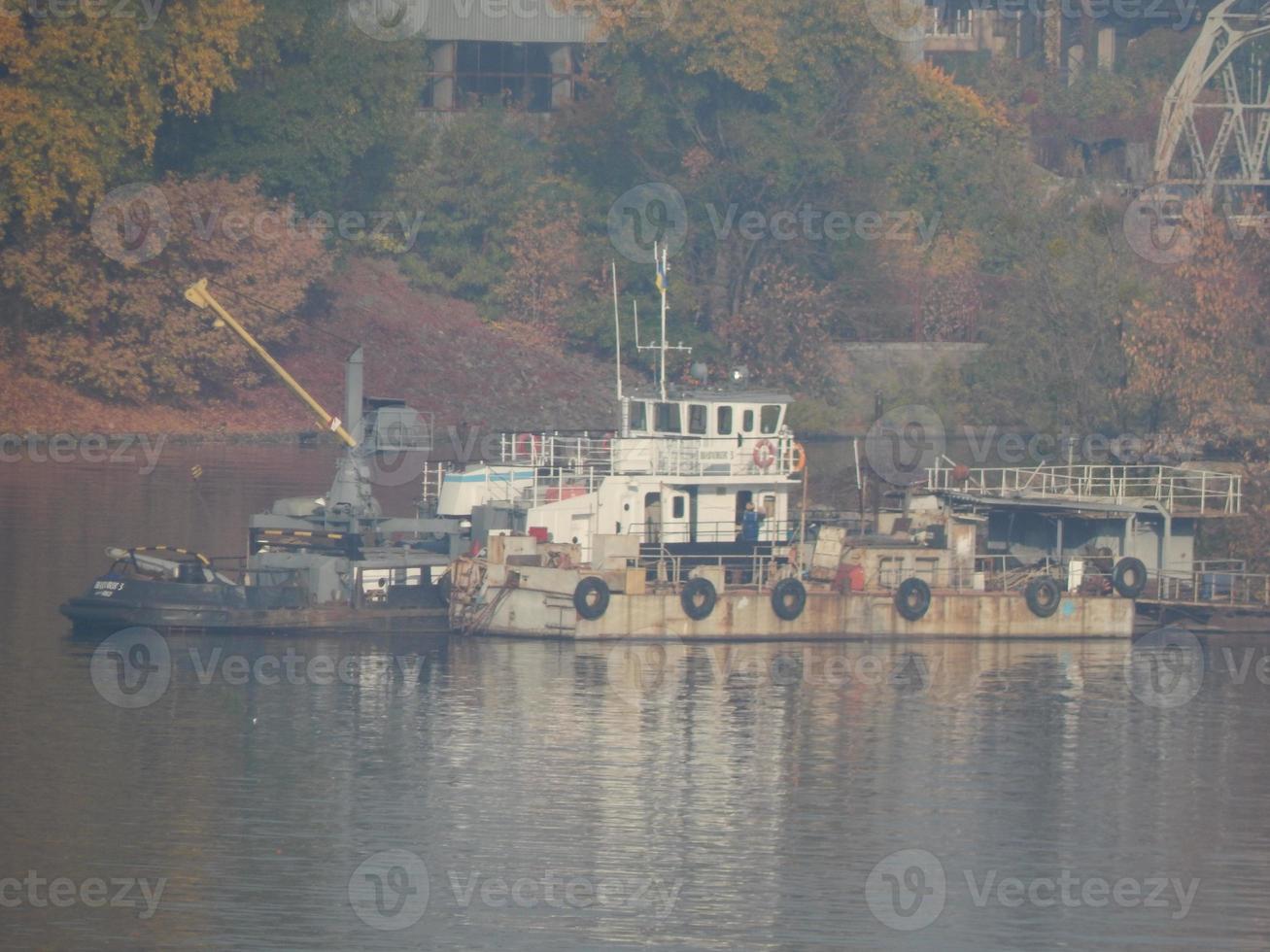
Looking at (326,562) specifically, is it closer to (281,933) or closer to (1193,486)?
(281,933)

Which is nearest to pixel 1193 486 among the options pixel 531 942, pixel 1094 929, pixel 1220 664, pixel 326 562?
Result: pixel 1220 664

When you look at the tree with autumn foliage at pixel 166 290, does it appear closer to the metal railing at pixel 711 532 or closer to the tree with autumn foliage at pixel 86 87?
the tree with autumn foliage at pixel 86 87

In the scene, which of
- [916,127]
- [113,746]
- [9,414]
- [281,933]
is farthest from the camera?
[916,127]

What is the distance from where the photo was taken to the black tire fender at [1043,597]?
53.1m

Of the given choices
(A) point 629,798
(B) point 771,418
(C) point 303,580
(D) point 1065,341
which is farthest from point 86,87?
(A) point 629,798

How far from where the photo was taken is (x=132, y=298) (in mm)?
87750

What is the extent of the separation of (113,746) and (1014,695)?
1833cm

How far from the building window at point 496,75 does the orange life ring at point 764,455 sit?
58.8 meters

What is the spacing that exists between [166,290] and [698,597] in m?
43.6

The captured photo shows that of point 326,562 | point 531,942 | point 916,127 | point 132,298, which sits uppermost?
point 916,127

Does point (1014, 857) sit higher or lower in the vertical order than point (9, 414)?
lower

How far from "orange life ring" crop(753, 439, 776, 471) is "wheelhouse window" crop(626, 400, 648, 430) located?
108 inches

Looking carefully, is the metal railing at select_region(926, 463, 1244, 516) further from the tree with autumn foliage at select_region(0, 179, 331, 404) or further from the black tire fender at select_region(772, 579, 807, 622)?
the tree with autumn foliage at select_region(0, 179, 331, 404)

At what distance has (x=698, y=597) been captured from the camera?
2005 inches
